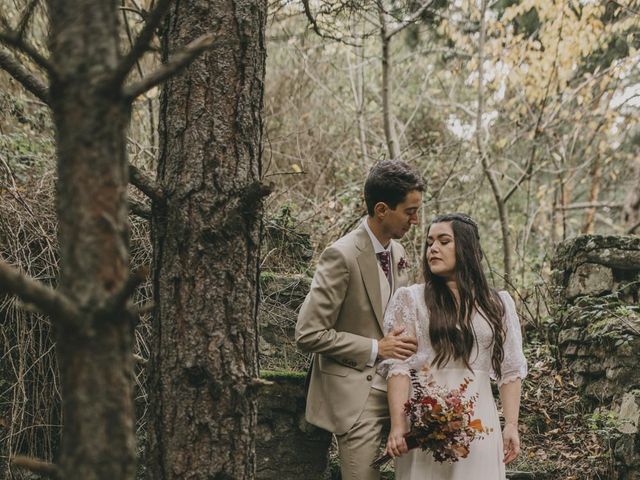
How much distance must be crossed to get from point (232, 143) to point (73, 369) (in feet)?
4.76

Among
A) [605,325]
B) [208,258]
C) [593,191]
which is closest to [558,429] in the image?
[605,325]

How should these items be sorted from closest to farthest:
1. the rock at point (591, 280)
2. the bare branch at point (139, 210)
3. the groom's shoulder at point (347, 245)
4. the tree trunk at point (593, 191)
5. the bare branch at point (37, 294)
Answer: the bare branch at point (37, 294)
the bare branch at point (139, 210)
the groom's shoulder at point (347, 245)
the rock at point (591, 280)
the tree trunk at point (593, 191)

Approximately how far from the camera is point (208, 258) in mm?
2688

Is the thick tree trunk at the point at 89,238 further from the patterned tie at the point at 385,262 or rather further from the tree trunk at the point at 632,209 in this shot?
the tree trunk at the point at 632,209

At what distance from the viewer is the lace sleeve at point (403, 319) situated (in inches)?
133

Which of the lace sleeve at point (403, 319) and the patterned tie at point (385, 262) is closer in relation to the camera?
the lace sleeve at point (403, 319)

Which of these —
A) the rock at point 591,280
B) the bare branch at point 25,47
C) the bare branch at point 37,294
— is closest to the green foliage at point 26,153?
the bare branch at point 25,47

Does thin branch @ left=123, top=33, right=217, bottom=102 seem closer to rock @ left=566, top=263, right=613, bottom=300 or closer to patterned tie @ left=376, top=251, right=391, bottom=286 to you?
patterned tie @ left=376, top=251, right=391, bottom=286

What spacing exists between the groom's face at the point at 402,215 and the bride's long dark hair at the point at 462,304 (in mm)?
133

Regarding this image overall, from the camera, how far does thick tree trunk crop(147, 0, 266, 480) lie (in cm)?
263

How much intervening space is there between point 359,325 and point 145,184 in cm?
137

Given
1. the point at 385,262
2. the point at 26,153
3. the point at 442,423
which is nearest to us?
the point at 442,423

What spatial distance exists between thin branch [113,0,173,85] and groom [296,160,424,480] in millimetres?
1957

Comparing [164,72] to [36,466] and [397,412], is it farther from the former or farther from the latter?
[397,412]
